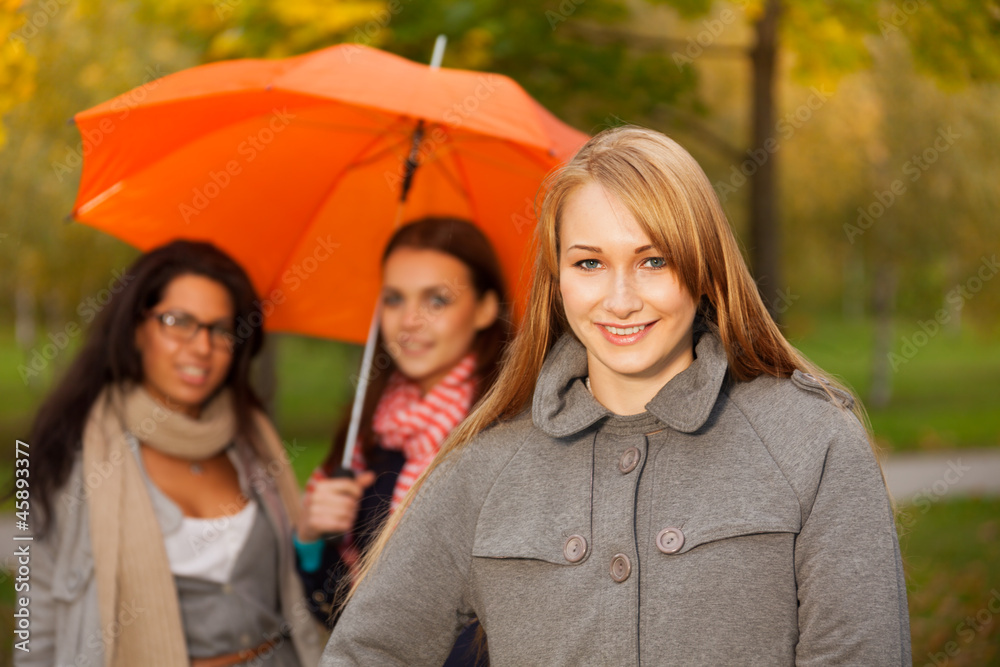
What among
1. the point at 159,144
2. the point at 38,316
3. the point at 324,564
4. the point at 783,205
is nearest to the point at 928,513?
the point at 783,205

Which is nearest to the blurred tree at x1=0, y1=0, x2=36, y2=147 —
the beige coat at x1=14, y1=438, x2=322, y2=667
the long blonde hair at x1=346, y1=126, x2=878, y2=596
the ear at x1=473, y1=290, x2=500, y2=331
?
the beige coat at x1=14, y1=438, x2=322, y2=667

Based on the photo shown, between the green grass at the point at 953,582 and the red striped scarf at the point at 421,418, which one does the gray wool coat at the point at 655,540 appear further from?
the green grass at the point at 953,582

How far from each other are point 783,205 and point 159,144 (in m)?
12.0

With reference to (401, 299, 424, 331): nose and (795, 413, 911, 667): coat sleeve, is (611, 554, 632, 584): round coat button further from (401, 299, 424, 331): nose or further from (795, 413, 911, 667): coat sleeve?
(401, 299, 424, 331): nose

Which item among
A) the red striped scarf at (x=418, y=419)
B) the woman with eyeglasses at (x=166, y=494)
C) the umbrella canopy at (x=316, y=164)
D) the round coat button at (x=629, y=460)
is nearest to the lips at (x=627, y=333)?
the round coat button at (x=629, y=460)

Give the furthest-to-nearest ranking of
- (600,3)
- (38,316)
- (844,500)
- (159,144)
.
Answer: (38,316), (600,3), (159,144), (844,500)

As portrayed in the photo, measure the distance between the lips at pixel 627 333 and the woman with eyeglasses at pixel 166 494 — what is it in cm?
173

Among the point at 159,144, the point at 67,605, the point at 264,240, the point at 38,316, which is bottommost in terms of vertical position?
the point at 38,316

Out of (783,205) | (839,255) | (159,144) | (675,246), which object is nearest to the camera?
(675,246)

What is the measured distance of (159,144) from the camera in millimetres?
3059

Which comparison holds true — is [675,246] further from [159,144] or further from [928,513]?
[928,513]

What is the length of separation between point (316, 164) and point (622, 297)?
1964 mm

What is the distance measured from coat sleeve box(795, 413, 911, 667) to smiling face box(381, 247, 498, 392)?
5.46ft

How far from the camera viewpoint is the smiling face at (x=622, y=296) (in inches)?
71.0
